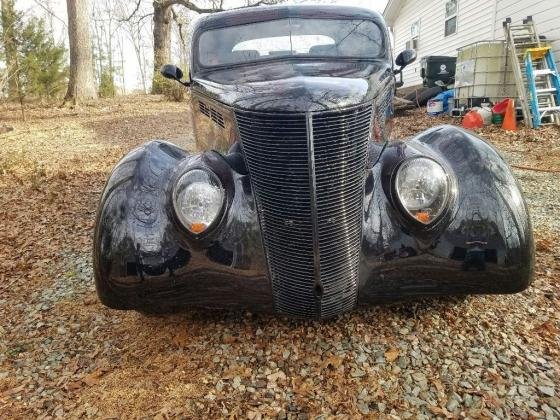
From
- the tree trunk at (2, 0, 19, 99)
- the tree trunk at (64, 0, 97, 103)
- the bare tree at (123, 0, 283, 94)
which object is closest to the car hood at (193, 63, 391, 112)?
the tree trunk at (2, 0, 19, 99)

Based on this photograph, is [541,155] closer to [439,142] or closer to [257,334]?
[439,142]

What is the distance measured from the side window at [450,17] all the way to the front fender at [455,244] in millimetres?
14022

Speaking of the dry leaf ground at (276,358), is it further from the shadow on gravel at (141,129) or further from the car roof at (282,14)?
the shadow on gravel at (141,129)

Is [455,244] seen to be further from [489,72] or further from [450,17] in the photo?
[450,17]

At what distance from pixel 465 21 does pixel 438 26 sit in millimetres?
2130

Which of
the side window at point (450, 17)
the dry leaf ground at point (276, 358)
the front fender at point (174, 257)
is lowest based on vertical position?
the dry leaf ground at point (276, 358)

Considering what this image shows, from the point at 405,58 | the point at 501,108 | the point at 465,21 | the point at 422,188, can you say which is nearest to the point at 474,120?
the point at 501,108

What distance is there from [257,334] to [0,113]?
14334 mm

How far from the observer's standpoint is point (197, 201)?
90.1 inches

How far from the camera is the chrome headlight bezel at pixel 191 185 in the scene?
2270 millimetres

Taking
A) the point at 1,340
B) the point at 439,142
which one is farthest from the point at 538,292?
the point at 1,340

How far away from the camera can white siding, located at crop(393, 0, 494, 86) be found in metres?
12.6

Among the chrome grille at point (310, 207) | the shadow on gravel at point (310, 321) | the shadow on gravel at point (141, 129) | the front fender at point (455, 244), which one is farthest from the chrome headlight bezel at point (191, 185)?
the shadow on gravel at point (141, 129)

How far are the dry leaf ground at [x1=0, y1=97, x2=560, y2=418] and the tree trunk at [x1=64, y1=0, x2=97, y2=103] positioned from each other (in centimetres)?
1241
